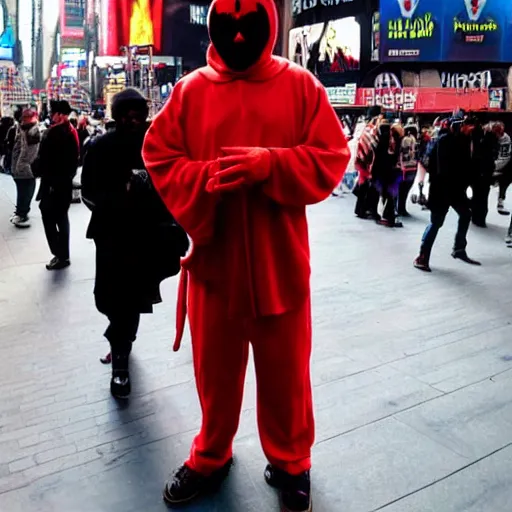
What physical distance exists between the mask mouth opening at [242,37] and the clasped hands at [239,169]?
1.23 feet

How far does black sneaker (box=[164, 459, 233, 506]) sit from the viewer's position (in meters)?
2.61

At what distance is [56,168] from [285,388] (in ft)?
15.5

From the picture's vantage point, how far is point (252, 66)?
2.32 metres

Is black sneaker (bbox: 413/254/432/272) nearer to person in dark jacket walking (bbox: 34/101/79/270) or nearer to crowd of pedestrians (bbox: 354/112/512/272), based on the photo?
crowd of pedestrians (bbox: 354/112/512/272)

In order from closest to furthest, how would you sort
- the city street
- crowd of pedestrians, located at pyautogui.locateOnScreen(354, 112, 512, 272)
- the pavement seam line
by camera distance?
the pavement seam line < the city street < crowd of pedestrians, located at pyautogui.locateOnScreen(354, 112, 512, 272)

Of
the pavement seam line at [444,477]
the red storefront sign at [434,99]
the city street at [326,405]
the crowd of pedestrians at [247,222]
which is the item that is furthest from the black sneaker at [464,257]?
the red storefront sign at [434,99]

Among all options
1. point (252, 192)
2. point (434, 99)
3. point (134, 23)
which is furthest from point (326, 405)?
point (134, 23)

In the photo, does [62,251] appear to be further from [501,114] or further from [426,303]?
[501,114]

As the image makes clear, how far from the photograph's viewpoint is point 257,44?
7.59ft

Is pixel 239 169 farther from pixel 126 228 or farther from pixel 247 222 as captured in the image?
pixel 126 228

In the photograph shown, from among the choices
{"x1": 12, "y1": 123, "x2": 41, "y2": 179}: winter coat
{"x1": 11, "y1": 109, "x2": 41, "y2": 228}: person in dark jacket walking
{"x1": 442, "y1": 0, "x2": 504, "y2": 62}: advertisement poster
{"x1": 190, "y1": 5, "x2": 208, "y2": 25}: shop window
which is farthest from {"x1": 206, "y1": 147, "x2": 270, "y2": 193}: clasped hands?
{"x1": 190, "y1": 5, "x2": 208, "y2": 25}: shop window

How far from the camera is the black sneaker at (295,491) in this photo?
251 cm

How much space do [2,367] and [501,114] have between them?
2189cm

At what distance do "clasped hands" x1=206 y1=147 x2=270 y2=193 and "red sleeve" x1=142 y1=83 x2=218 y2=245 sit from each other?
7cm
